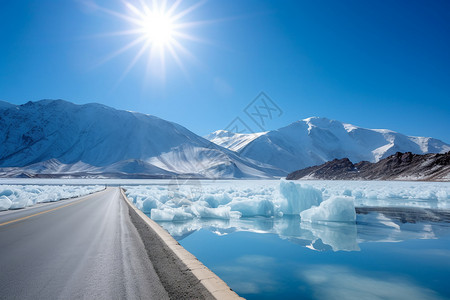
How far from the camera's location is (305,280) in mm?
7035

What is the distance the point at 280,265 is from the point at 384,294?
286 cm

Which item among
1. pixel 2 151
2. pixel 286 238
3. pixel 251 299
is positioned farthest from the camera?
pixel 2 151

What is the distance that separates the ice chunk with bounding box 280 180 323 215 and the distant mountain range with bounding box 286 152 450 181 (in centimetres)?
9674

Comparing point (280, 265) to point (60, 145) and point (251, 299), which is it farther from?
point (60, 145)

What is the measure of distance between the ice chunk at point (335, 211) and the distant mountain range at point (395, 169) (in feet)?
327

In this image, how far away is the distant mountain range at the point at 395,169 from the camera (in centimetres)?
10619

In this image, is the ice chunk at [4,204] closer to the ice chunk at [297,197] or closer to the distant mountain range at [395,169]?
the ice chunk at [297,197]

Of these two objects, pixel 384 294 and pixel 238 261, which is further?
pixel 238 261

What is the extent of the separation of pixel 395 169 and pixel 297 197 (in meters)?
129

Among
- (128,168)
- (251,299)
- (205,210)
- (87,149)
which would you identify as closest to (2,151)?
(87,149)

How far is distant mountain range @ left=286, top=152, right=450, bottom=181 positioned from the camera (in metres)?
106

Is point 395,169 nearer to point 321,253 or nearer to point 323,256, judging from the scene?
point 321,253

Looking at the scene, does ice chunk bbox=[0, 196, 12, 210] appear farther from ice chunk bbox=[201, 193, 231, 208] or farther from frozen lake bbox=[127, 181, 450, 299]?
ice chunk bbox=[201, 193, 231, 208]

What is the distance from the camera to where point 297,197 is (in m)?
21.4
